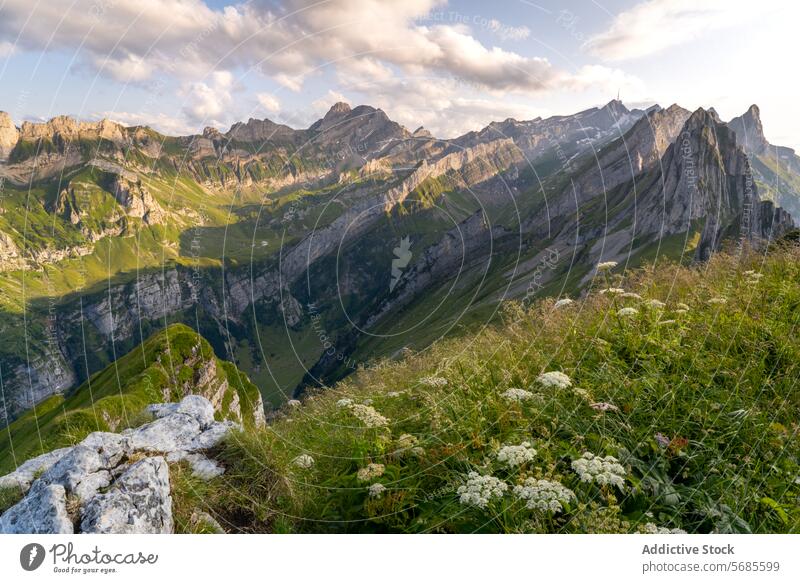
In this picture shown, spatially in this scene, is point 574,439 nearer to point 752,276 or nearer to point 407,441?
point 407,441

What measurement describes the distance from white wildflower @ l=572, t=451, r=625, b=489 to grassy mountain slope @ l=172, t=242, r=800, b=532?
0.27ft

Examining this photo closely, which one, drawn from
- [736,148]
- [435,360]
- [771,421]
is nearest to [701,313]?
[771,421]

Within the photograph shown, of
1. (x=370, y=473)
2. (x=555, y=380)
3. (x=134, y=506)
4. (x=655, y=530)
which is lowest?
(x=655, y=530)

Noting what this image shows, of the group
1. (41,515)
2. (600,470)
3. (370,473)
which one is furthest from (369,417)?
(41,515)

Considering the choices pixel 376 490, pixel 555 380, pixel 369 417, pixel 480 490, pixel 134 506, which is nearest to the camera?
pixel 480 490

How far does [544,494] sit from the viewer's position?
5.49 m

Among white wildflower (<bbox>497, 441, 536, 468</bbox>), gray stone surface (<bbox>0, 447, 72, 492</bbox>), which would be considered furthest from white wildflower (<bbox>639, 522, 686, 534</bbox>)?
gray stone surface (<bbox>0, 447, 72, 492</bbox>)

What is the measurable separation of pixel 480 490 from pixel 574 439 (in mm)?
1907

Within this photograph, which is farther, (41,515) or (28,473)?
(28,473)

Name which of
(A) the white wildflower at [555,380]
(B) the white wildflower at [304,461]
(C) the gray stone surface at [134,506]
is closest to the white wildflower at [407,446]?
(B) the white wildflower at [304,461]

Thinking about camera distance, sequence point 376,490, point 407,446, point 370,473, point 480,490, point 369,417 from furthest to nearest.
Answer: point 369,417 < point 407,446 < point 370,473 < point 376,490 < point 480,490

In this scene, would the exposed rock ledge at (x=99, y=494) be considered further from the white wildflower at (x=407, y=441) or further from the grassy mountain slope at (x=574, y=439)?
the white wildflower at (x=407, y=441)

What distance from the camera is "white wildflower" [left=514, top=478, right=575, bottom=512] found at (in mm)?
5383

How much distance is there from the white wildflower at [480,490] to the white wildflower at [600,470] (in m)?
0.96
